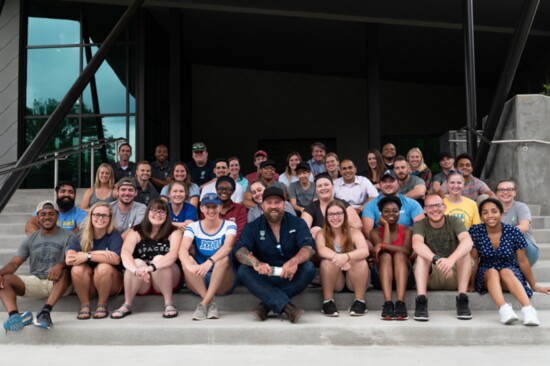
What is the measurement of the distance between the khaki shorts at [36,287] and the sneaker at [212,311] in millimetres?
1410

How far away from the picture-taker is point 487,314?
407 cm

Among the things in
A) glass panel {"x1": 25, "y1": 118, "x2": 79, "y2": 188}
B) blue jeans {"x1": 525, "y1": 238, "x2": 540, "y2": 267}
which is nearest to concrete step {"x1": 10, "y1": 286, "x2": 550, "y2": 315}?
blue jeans {"x1": 525, "y1": 238, "x2": 540, "y2": 267}

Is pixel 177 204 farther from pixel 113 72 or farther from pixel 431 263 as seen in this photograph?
pixel 113 72

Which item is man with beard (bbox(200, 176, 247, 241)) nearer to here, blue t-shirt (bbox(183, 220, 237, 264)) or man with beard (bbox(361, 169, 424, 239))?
blue t-shirt (bbox(183, 220, 237, 264))

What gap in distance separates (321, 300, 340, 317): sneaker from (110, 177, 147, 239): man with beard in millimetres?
2051

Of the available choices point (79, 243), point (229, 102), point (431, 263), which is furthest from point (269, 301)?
point (229, 102)

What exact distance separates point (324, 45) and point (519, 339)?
10.1 metres

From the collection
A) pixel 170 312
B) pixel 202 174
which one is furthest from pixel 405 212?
pixel 202 174

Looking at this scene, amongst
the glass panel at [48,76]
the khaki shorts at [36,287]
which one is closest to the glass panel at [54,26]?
the glass panel at [48,76]

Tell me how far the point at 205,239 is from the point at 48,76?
8.14 metres

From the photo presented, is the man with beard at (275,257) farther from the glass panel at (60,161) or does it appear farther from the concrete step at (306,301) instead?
the glass panel at (60,161)

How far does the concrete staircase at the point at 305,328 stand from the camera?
3.65 m

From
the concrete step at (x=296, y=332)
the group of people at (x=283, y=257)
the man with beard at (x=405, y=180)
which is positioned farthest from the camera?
the man with beard at (x=405, y=180)

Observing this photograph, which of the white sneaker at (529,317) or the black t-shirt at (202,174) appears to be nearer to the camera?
the white sneaker at (529,317)
